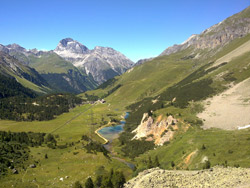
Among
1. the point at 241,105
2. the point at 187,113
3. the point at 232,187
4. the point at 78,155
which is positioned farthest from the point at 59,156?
the point at 241,105

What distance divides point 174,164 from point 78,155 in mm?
60581

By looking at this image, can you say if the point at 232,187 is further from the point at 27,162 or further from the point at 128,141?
the point at 128,141

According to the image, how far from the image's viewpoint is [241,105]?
476 feet

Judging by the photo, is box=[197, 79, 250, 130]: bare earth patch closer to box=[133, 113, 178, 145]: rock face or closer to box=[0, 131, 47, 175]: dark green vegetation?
box=[133, 113, 178, 145]: rock face

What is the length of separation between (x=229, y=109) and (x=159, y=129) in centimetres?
5473

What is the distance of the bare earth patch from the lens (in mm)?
120750

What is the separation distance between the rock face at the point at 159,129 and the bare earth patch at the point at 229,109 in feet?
71.1

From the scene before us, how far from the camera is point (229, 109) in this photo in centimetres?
14412

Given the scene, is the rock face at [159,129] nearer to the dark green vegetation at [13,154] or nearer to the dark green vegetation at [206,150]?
the dark green vegetation at [206,150]

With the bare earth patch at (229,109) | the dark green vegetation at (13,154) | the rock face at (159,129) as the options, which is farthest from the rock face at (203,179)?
the dark green vegetation at (13,154)

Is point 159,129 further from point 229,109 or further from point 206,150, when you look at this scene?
point 206,150

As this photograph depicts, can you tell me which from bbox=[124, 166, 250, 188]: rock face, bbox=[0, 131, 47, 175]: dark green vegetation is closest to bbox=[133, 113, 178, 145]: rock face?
bbox=[124, 166, 250, 188]: rock face

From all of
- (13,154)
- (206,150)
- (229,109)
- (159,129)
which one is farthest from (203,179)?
(229,109)

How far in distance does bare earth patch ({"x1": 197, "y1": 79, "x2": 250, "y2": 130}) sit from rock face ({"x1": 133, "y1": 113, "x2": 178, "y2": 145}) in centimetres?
2168
